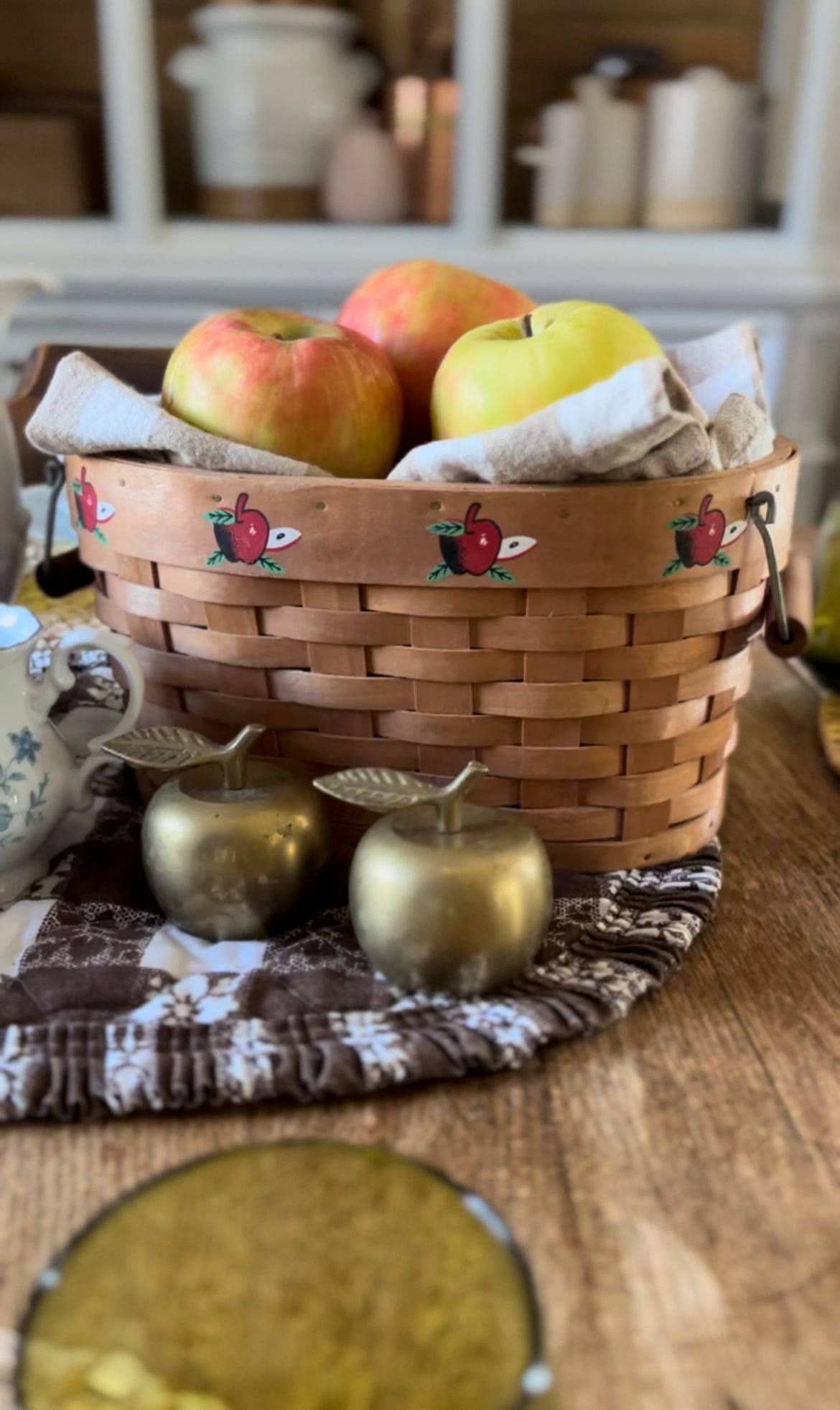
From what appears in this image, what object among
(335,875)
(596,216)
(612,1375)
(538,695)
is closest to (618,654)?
(538,695)

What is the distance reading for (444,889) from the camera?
36 cm

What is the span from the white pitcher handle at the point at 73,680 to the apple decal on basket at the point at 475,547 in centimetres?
14

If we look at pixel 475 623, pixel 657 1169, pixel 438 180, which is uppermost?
pixel 438 180

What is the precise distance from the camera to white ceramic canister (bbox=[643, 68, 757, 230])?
141cm

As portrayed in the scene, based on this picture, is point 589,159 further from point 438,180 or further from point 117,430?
point 117,430

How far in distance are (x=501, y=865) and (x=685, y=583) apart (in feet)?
0.45

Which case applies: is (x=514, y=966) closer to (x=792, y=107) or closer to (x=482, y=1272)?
(x=482, y=1272)

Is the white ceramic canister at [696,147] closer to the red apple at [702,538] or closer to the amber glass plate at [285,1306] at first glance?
the red apple at [702,538]

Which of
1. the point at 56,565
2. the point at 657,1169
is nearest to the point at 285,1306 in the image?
the point at 657,1169

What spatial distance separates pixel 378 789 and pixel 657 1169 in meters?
0.15

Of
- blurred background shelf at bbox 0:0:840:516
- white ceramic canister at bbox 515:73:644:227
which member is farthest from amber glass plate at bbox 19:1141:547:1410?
white ceramic canister at bbox 515:73:644:227

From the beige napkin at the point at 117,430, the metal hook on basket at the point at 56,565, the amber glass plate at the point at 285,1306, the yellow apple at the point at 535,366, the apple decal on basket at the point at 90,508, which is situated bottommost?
the amber glass plate at the point at 285,1306

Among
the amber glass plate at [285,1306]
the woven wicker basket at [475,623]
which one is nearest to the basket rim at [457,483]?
the woven wicker basket at [475,623]

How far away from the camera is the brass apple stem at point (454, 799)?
0.37m
